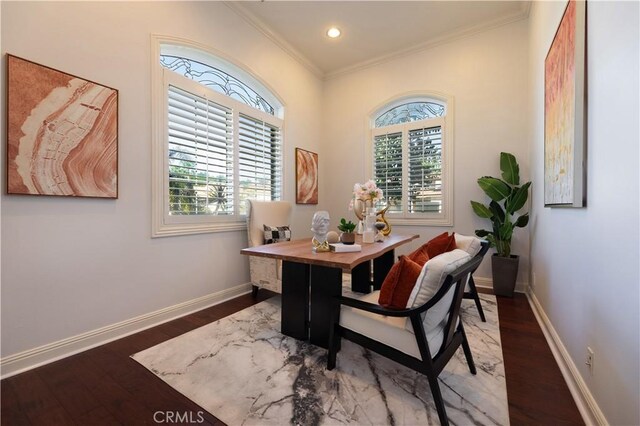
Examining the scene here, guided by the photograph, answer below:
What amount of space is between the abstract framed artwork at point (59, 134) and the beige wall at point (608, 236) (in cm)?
316

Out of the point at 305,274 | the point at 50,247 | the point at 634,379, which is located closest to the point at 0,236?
the point at 50,247

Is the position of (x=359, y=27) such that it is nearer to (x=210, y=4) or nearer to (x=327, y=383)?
(x=210, y=4)

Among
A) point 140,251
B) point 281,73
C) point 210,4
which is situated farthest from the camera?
point 281,73

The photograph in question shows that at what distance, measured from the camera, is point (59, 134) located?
76.1 inches

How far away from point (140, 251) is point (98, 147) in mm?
927

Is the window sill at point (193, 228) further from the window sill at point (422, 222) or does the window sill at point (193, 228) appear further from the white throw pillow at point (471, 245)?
the white throw pillow at point (471, 245)

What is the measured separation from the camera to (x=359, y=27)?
145 inches

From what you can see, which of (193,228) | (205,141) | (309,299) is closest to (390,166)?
(205,141)

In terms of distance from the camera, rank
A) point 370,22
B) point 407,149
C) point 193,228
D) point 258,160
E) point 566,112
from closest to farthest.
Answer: point 566,112, point 193,228, point 370,22, point 258,160, point 407,149

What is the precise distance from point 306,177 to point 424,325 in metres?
3.43

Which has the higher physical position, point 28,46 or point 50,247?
point 28,46

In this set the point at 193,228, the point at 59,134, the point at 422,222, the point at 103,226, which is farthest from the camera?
the point at 422,222

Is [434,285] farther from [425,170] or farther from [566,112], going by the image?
[425,170]

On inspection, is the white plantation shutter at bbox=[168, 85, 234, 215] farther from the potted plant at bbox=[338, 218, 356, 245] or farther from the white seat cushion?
the white seat cushion
